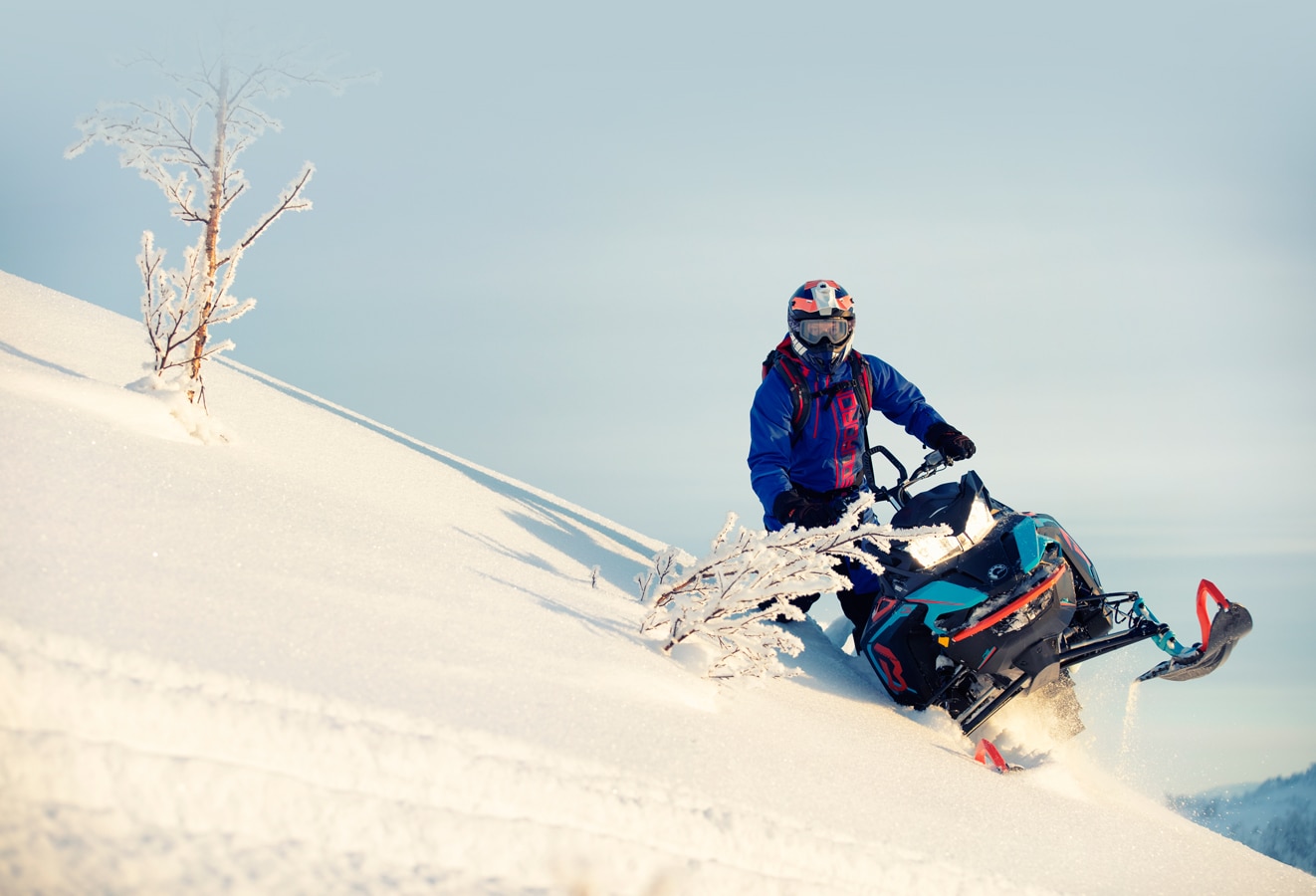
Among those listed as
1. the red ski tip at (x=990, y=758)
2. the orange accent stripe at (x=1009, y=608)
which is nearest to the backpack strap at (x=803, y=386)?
the orange accent stripe at (x=1009, y=608)

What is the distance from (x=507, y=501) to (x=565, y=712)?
3.80 metres

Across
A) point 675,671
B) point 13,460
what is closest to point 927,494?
point 675,671

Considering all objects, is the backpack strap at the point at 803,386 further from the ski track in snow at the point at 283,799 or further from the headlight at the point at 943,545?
the ski track in snow at the point at 283,799

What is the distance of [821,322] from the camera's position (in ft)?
18.8

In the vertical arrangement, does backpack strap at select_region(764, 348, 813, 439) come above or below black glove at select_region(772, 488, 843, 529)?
above

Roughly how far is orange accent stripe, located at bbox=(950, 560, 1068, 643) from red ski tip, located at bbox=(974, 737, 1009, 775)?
0.49 metres

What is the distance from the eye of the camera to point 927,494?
16.9 ft

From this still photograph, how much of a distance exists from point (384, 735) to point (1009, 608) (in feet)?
10.2

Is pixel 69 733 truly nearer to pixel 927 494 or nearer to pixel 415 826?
pixel 415 826

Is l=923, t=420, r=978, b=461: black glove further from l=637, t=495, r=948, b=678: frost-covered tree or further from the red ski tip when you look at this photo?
the red ski tip

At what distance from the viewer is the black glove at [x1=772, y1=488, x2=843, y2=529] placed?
5.14m

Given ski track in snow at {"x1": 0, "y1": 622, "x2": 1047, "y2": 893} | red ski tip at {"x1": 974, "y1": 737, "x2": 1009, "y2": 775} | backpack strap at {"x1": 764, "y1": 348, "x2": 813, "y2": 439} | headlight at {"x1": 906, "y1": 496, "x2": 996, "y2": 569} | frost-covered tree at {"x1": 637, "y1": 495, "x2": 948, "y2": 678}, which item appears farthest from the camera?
backpack strap at {"x1": 764, "y1": 348, "x2": 813, "y2": 439}

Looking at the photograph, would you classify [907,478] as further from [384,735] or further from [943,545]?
[384,735]

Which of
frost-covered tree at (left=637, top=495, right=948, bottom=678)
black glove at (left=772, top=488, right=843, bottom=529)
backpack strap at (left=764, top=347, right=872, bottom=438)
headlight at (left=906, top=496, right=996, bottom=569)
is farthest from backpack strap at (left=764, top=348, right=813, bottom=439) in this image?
frost-covered tree at (left=637, top=495, right=948, bottom=678)
